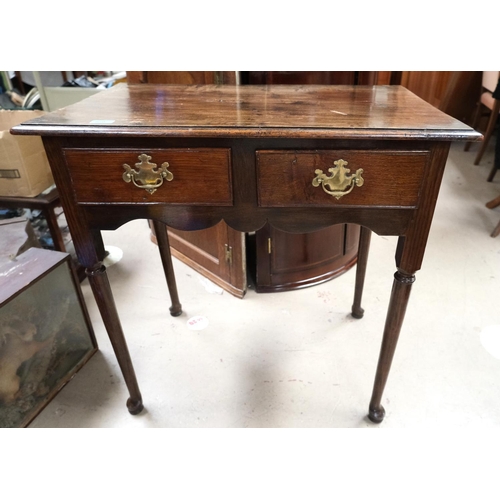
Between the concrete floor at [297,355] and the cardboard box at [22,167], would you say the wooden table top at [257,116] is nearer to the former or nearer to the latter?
the cardboard box at [22,167]

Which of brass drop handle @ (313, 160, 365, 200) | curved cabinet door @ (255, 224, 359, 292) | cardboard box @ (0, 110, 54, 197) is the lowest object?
curved cabinet door @ (255, 224, 359, 292)

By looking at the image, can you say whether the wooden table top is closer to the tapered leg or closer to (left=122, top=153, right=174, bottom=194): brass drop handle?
(left=122, top=153, right=174, bottom=194): brass drop handle

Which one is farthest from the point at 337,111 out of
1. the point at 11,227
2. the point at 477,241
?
the point at 477,241

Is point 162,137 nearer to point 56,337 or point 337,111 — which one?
point 337,111

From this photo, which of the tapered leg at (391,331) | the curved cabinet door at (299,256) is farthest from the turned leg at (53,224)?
the tapered leg at (391,331)

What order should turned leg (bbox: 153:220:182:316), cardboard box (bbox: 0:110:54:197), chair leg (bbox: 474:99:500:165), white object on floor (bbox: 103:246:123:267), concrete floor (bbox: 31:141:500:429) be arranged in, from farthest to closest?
chair leg (bbox: 474:99:500:165), white object on floor (bbox: 103:246:123:267), cardboard box (bbox: 0:110:54:197), turned leg (bbox: 153:220:182:316), concrete floor (bbox: 31:141:500:429)

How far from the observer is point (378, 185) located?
29.6 inches

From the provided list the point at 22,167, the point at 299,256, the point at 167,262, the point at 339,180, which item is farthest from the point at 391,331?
the point at 22,167

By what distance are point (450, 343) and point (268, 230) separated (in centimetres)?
72

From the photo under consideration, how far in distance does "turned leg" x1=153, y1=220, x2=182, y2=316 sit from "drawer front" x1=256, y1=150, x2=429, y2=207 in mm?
554

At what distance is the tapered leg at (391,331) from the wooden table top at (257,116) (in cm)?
32

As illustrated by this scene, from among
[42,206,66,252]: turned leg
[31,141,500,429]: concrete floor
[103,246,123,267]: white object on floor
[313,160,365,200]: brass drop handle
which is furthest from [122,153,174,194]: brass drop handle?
[103,246,123,267]: white object on floor

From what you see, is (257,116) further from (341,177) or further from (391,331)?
(391,331)

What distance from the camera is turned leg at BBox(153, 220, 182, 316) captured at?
4.16 ft
